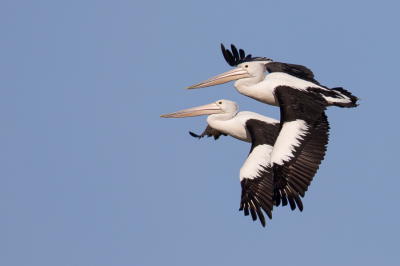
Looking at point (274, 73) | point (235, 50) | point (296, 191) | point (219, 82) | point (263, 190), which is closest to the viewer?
point (296, 191)

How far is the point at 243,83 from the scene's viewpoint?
66.8 ft

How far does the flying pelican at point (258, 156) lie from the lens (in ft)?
57.3

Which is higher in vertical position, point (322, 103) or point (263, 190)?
point (322, 103)

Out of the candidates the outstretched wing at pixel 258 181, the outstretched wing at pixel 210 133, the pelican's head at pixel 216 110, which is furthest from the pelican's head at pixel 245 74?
the outstretched wing at pixel 258 181

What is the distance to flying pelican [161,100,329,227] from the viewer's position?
17472 millimetres

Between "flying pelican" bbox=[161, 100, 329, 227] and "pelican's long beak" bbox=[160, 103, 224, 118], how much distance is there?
39cm

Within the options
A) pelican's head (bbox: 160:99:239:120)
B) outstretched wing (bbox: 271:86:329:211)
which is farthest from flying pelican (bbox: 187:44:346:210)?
pelican's head (bbox: 160:99:239:120)

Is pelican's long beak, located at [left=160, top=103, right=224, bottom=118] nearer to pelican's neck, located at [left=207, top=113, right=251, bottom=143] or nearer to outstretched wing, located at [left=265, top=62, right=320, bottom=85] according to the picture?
pelican's neck, located at [left=207, top=113, right=251, bottom=143]

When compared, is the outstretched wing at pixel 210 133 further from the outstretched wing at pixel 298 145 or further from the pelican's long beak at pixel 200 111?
the outstretched wing at pixel 298 145

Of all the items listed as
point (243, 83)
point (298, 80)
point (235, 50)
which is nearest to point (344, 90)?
point (298, 80)

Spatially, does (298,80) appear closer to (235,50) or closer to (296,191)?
(296,191)

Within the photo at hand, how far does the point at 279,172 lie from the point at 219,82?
14.7 ft

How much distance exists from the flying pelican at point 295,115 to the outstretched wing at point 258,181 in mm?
1027

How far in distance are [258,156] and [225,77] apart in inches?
115
